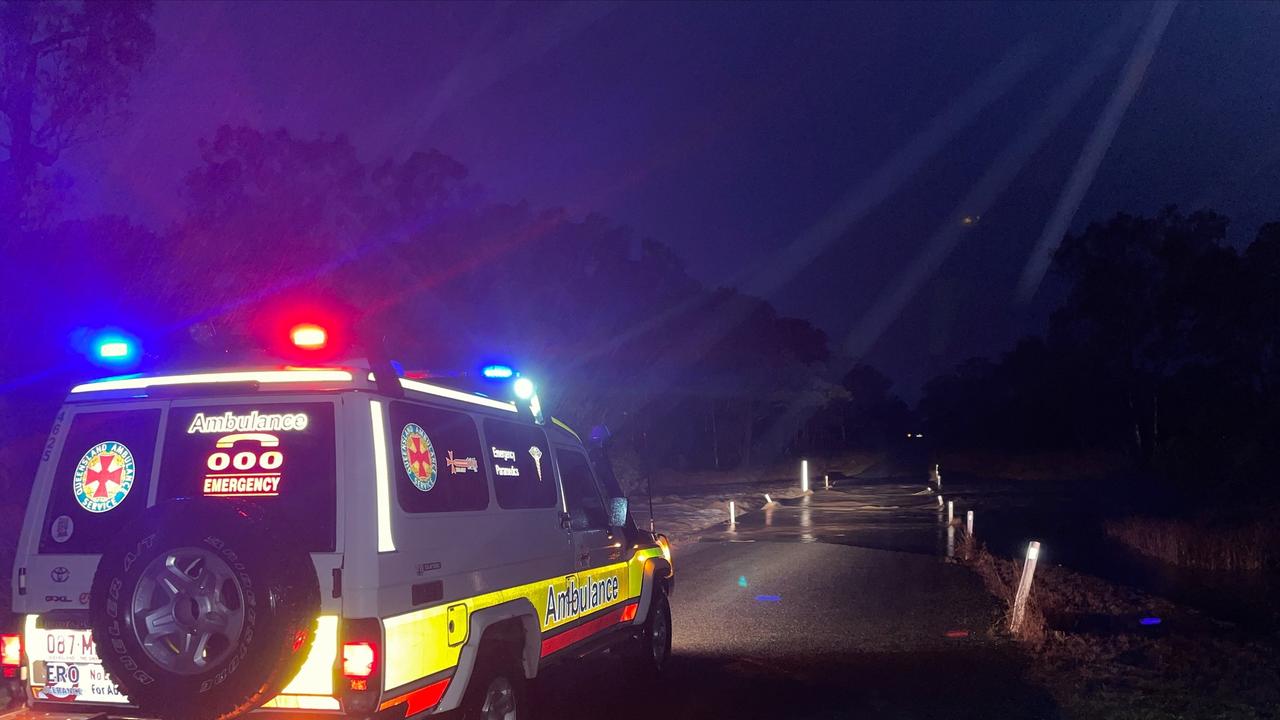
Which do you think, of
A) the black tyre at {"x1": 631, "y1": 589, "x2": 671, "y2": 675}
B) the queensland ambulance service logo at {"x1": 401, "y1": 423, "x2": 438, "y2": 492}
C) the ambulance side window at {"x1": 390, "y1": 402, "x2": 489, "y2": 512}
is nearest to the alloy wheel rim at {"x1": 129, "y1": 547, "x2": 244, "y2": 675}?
the ambulance side window at {"x1": 390, "y1": 402, "x2": 489, "y2": 512}

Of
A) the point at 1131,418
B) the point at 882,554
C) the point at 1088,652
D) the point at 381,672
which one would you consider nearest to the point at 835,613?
the point at 1088,652

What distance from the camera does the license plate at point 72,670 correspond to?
16.6 feet

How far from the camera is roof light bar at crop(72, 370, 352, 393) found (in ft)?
16.8

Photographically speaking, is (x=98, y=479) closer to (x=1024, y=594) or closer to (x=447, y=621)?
(x=447, y=621)

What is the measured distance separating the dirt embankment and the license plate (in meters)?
6.25

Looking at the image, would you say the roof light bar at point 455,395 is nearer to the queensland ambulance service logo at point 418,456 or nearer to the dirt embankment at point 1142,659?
the queensland ambulance service logo at point 418,456

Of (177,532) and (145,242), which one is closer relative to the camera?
(177,532)

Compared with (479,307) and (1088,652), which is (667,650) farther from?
(479,307)

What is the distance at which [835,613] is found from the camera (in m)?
13.4

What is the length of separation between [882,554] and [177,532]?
17631 millimetres

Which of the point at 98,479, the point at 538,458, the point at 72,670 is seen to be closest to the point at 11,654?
the point at 72,670

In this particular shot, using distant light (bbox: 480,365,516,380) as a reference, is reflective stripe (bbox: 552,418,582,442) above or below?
below

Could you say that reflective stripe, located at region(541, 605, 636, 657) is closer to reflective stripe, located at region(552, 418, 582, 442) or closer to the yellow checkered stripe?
the yellow checkered stripe

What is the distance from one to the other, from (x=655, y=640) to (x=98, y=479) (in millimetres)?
5099
